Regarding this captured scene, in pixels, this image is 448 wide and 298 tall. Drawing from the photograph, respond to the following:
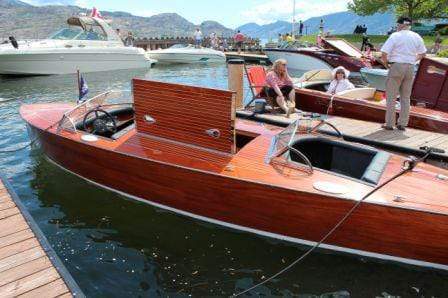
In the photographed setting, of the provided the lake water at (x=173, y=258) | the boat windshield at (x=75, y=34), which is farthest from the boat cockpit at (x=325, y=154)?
the boat windshield at (x=75, y=34)

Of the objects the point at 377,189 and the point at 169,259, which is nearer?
the point at 377,189

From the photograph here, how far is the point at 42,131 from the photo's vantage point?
7324mm

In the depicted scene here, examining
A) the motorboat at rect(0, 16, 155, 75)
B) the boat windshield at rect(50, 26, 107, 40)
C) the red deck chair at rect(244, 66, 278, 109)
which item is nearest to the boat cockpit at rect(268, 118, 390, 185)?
the red deck chair at rect(244, 66, 278, 109)

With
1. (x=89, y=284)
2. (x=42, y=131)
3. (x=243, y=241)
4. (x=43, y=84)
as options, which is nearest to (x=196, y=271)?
(x=243, y=241)

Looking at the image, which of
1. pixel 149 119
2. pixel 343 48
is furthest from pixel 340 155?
pixel 343 48

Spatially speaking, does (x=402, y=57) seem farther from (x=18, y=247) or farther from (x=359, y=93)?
(x=18, y=247)

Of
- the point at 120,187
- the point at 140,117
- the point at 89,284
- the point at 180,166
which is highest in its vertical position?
the point at 140,117

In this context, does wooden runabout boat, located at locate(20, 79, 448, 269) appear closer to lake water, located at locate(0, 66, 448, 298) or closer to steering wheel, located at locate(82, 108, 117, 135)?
lake water, located at locate(0, 66, 448, 298)

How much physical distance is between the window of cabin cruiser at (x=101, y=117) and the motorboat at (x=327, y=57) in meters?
11.2

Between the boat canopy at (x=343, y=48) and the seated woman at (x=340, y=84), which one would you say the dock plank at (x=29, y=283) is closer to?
the seated woman at (x=340, y=84)

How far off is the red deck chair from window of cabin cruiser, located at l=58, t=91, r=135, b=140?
2.65 metres

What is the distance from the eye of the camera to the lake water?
4566 millimetres

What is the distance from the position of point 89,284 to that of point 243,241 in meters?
1.94

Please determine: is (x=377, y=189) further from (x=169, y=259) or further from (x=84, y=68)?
(x=84, y=68)
